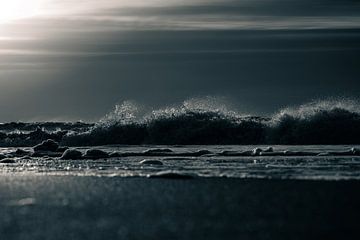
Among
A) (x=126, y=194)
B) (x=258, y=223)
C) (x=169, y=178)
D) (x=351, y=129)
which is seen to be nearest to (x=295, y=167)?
(x=169, y=178)

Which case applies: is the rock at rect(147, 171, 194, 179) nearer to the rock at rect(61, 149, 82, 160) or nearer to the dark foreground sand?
the dark foreground sand

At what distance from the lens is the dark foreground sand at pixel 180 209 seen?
39.3 ft

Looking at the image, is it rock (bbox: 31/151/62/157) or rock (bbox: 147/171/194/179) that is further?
rock (bbox: 31/151/62/157)

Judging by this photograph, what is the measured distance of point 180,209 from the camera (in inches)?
554

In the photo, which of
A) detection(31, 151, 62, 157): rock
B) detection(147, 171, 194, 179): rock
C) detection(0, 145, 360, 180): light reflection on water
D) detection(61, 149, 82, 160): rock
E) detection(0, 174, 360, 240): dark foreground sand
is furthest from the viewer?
detection(31, 151, 62, 157): rock

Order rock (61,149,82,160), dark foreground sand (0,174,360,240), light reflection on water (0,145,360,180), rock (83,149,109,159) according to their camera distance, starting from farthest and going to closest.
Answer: rock (83,149,109,159) < rock (61,149,82,160) < light reflection on water (0,145,360,180) < dark foreground sand (0,174,360,240)

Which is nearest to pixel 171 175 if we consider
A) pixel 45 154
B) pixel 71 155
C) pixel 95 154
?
pixel 71 155

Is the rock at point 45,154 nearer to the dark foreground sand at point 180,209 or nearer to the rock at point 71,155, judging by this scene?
the rock at point 71,155

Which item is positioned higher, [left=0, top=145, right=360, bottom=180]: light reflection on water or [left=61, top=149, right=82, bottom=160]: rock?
[left=61, top=149, right=82, bottom=160]: rock

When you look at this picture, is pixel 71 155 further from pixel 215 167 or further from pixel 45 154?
pixel 215 167

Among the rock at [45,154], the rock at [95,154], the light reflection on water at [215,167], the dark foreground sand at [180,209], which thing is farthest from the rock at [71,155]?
the dark foreground sand at [180,209]

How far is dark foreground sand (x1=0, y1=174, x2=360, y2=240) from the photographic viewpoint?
1198 cm

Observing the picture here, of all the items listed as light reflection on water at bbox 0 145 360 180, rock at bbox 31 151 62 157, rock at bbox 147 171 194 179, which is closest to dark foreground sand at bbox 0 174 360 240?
rock at bbox 147 171 194 179

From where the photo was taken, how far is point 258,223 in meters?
12.4
